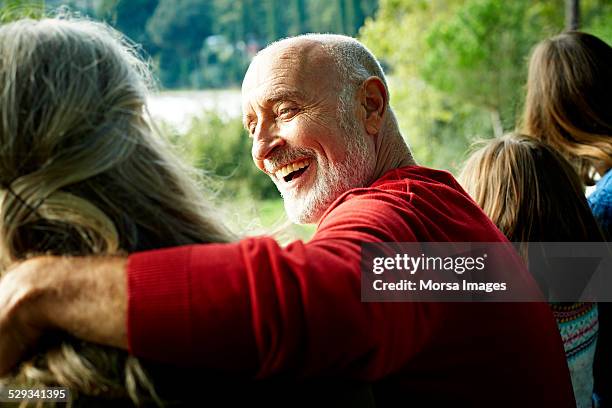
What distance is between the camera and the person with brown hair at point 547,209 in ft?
5.92

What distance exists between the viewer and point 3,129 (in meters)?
0.90

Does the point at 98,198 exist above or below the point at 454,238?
above

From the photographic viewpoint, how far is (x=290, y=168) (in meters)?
1.57

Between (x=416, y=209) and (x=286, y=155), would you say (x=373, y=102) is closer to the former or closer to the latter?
(x=286, y=155)

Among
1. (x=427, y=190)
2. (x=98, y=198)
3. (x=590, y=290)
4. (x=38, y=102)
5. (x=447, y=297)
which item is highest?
(x=38, y=102)

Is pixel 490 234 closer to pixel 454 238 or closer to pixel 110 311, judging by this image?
pixel 454 238

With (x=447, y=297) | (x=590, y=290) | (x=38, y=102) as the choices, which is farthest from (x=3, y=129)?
(x=590, y=290)

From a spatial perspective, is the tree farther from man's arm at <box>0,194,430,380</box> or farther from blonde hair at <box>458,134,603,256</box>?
man's arm at <box>0,194,430,380</box>

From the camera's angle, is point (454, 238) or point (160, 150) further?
point (454, 238)

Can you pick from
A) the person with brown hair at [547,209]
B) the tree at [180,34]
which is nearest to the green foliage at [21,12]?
the person with brown hair at [547,209]

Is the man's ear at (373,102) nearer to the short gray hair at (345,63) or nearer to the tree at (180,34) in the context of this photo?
the short gray hair at (345,63)

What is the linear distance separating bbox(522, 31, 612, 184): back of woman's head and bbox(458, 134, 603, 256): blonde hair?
0.32 m

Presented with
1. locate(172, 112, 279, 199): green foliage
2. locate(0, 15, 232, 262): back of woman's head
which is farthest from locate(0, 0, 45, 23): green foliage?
locate(172, 112, 279, 199): green foliage

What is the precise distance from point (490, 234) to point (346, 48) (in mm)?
530
